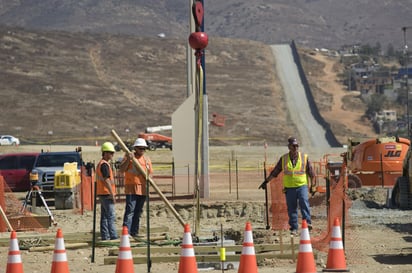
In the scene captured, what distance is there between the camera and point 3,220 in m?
21.5

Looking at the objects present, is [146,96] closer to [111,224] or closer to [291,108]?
[291,108]

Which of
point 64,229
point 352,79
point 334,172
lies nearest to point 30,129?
point 352,79

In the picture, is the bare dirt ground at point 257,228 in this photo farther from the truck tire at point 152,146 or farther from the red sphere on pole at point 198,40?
the truck tire at point 152,146

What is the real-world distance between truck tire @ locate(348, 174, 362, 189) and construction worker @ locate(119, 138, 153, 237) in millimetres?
14633

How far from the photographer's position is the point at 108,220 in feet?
63.4

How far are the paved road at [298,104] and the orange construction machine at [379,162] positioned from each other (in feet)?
108

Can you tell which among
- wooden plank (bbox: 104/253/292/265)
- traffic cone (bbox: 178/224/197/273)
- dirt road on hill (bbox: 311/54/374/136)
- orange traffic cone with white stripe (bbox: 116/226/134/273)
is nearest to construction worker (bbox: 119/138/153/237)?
wooden plank (bbox: 104/253/292/265)

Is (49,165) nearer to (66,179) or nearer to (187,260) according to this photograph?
(66,179)

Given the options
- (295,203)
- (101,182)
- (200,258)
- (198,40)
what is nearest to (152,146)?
(295,203)

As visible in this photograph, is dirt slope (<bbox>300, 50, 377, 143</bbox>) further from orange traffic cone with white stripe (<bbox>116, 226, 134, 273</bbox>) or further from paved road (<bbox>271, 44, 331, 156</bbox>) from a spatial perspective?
orange traffic cone with white stripe (<bbox>116, 226, 134, 273</bbox>)

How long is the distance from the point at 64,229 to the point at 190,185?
10109 mm

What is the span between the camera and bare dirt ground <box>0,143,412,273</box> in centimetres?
1636

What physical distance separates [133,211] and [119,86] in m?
81.1

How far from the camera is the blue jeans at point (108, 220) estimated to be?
759 inches
